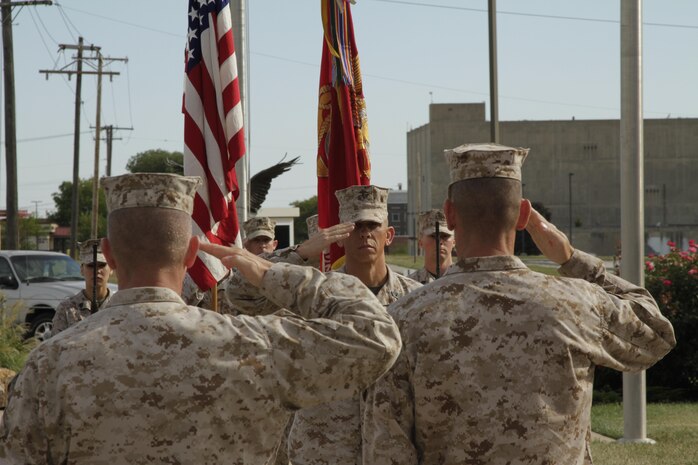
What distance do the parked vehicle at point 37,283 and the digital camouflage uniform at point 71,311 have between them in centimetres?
1261

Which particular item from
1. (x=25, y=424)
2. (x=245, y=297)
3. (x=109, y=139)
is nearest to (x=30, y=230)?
(x=109, y=139)

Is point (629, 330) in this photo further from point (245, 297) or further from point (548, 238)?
point (245, 297)

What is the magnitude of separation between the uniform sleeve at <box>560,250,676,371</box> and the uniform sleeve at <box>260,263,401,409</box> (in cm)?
92

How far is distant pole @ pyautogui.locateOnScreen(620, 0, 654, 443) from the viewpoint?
32.8 ft

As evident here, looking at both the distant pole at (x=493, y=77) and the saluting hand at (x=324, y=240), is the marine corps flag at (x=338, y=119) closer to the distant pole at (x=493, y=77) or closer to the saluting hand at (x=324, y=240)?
the distant pole at (x=493, y=77)

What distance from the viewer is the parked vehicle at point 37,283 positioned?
21.9 meters

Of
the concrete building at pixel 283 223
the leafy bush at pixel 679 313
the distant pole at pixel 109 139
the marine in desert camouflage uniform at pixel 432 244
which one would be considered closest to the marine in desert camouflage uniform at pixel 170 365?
the marine in desert camouflage uniform at pixel 432 244

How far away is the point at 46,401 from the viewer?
3043mm

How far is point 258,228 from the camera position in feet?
31.9

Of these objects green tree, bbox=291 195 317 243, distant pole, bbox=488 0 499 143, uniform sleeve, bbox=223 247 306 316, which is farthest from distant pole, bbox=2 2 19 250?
green tree, bbox=291 195 317 243

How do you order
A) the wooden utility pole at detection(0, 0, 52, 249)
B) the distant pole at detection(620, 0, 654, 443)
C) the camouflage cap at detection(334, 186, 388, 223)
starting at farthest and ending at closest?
the wooden utility pole at detection(0, 0, 52, 249) → the distant pole at detection(620, 0, 654, 443) → the camouflage cap at detection(334, 186, 388, 223)

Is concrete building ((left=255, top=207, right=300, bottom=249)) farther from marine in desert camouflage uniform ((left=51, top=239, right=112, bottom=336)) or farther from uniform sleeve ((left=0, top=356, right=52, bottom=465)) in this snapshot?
uniform sleeve ((left=0, top=356, right=52, bottom=465))

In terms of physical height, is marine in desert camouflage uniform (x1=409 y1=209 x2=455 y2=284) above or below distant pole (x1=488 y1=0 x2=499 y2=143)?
below

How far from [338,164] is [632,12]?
4.02 m
